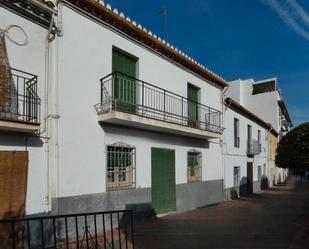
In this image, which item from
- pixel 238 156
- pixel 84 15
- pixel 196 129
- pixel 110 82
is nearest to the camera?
pixel 84 15

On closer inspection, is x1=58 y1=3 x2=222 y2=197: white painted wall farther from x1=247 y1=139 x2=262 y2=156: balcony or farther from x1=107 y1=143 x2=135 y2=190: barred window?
x1=247 y1=139 x2=262 y2=156: balcony

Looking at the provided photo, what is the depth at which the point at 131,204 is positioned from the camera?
932 centimetres

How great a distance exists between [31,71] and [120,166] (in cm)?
380

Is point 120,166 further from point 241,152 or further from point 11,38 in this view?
point 241,152

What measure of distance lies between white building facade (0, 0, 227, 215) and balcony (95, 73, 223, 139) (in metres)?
0.03

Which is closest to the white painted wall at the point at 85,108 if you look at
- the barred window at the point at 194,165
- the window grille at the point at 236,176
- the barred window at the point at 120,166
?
the barred window at the point at 120,166

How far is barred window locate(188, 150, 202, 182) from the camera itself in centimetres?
1280

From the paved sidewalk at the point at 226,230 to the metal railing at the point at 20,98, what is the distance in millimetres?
3767

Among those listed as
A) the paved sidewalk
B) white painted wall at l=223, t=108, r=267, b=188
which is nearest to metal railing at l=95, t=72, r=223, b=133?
white painted wall at l=223, t=108, r=267, b=188

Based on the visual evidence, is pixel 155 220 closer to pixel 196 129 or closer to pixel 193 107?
pixel 196 129

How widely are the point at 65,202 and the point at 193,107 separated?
7274 mm

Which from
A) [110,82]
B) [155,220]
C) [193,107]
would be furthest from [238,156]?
[110,82]

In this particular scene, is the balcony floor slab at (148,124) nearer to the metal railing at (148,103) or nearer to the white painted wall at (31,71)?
the metal railing at (148,103)

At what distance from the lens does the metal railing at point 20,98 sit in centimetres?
618
